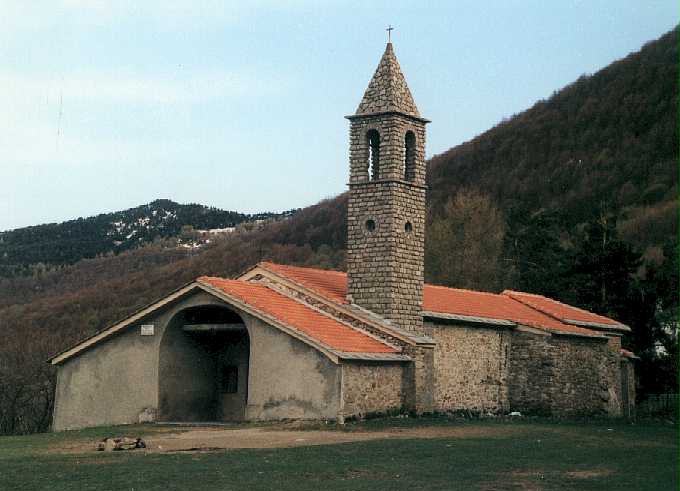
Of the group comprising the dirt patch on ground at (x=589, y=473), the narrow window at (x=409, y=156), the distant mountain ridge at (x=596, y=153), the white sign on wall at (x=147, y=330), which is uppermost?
the distant mountain ridge at (x=596, y=153)

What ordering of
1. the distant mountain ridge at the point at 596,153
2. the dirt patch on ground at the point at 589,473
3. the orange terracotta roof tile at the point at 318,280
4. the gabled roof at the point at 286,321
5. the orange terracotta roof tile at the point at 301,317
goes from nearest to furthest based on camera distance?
the dirt patch on ground at the point at 589,473
the gabled roof at the point at 286,321
the orange terracotta roof tile at the point at 301,317
the orange terracotta roof tile at the point at 318,280
the distant mountain ridge at the point at 596,153

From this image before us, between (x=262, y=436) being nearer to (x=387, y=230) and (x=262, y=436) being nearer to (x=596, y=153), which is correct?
A: (x=387, y=230)

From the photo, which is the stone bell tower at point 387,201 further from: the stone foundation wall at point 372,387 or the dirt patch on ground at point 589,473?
the dirt patch on ground at point 589,473

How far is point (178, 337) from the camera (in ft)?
106

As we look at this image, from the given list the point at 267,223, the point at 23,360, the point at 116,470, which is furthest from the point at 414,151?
the point at 267,223

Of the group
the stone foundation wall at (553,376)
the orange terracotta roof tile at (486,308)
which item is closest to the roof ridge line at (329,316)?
the orange terracotta roof tile at (486,308)

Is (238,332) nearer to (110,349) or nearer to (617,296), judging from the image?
(110,349)

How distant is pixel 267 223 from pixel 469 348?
8930 centimetres

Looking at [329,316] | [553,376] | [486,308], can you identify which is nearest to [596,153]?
[486,308]

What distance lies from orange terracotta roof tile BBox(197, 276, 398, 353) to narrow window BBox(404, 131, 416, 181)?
5.06 meters

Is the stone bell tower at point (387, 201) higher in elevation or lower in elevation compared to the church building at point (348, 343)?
higher

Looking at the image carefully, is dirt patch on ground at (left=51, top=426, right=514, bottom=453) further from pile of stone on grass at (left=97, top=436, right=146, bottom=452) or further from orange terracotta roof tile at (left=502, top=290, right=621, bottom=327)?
orange terracotta roof tile at (left=502, top=290, right=621, bottom=327)

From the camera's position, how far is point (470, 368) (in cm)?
3534

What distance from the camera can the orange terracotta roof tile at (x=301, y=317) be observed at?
29516 mm
